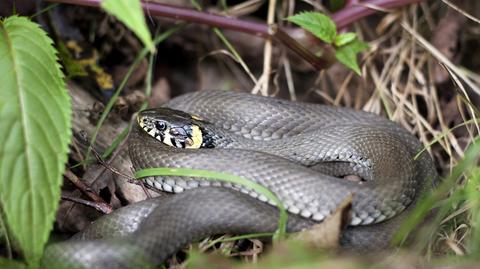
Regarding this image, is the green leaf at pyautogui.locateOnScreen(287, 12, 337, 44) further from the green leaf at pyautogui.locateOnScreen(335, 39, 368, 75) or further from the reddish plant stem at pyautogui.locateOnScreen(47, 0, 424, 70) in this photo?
the reddish plant stem at pyautogui.locateOnScreen(47, 0, 424, 70)

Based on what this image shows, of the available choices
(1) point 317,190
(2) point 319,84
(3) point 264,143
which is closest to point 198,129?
(3) point 264,143

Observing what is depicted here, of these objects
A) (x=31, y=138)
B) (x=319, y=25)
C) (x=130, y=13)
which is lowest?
(x=31, y=138)

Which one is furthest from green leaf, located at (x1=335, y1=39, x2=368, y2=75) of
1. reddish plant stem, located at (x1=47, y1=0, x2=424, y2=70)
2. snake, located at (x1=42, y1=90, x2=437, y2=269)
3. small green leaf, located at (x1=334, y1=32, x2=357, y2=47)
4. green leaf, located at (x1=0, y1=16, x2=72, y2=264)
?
green leaf, located at (x1=0, y1=16, x2=72, y2=264)

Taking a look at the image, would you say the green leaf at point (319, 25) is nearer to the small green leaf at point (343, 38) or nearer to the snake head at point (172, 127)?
the small green leaf at point (343, 38)

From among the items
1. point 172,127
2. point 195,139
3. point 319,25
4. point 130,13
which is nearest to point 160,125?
point 172,127

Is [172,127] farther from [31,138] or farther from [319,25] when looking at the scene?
[31,138]

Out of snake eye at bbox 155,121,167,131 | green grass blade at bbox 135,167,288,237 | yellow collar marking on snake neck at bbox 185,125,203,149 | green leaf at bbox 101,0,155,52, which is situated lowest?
yellow collar marking on snake neck at bbox 185,125,203,149
